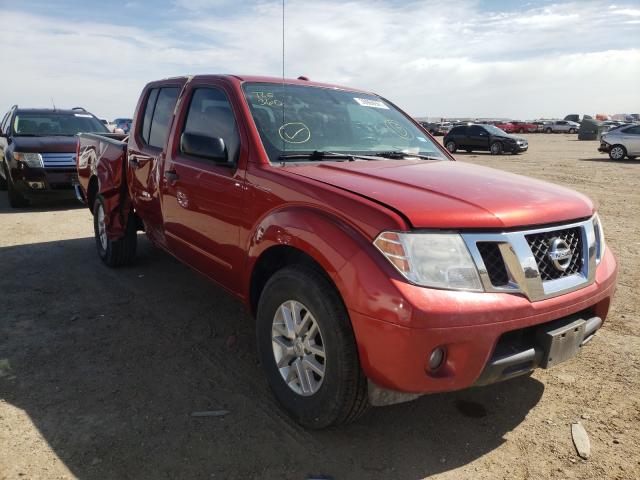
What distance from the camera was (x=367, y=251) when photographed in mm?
2209

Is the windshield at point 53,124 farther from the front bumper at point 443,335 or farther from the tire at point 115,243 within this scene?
the front bumper at point 443,335

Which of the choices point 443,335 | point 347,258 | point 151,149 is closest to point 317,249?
point 347,258

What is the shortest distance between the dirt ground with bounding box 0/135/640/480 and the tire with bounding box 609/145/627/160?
1904cm

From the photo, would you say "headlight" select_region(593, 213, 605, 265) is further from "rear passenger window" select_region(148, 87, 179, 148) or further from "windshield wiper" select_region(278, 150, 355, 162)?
"rear passenger window" select_region(148, 87, 179, 148)

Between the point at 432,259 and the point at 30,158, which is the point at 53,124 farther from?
the point at 432,259

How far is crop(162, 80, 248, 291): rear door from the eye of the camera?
3197 mm

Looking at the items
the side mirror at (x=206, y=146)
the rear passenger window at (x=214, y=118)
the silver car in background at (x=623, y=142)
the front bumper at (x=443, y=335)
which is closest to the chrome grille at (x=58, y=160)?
the rear passenger window at (x=214, y=118)

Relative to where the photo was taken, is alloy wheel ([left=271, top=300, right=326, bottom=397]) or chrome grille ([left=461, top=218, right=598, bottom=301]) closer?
chrome grille ([left=461, top=218, right=598, bottom=301])

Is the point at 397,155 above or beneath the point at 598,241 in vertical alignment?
above

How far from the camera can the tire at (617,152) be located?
67.3 ft

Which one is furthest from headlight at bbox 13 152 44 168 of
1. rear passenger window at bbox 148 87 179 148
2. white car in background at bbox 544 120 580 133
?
white car in background at bbox 544 120 580 133

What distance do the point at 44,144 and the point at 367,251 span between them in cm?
847

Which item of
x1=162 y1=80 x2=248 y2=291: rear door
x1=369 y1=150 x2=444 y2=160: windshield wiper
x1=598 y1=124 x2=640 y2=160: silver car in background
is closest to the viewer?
x1=162 y1=80 x2=248 y2=291: rear door

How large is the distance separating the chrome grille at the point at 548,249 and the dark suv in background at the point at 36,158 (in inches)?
308
